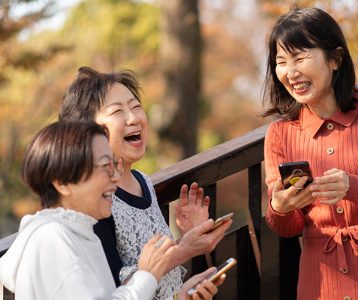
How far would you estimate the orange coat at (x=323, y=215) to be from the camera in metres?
3.30

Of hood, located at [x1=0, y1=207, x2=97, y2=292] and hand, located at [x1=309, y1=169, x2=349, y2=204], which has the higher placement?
hood, located at [x1=0, y1=207, x2=97, y2=292]

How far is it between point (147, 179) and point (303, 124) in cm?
64

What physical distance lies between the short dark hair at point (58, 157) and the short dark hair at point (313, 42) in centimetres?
109

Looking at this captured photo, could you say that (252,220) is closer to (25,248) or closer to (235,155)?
(235,155)

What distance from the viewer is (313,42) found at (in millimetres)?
3377

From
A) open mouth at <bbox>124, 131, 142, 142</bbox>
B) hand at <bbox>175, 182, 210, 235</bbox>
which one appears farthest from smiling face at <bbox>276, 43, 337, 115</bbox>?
open mouth at <bbox>124, 131, 142, 142</bbox>

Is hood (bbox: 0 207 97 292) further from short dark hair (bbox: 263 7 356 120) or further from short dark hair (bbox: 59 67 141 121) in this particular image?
short dark hair (bbox: 263 7 356 120)

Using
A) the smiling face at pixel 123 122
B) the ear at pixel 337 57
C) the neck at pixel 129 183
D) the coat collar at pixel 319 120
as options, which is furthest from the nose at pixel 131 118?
the ear at pixel 337 57

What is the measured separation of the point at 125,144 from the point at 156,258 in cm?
61

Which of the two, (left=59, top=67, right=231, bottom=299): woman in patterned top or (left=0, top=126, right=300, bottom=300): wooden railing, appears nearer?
(left=59, top=67, right=231, bottom=299): woman in patterned top

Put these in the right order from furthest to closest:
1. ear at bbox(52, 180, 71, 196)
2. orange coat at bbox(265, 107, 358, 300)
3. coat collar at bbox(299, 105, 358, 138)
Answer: coat collar at bbox(299, 105, 358, 138) < orange coat at bbox(265, 107, 358, 300) < ear at bbox(52, 180, 71, 196)

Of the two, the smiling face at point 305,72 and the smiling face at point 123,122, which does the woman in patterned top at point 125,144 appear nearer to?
the smiling face at point 123,122

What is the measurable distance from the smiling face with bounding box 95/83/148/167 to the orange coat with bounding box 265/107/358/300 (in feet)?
1.90

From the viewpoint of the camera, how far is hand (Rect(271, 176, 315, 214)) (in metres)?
3.13
